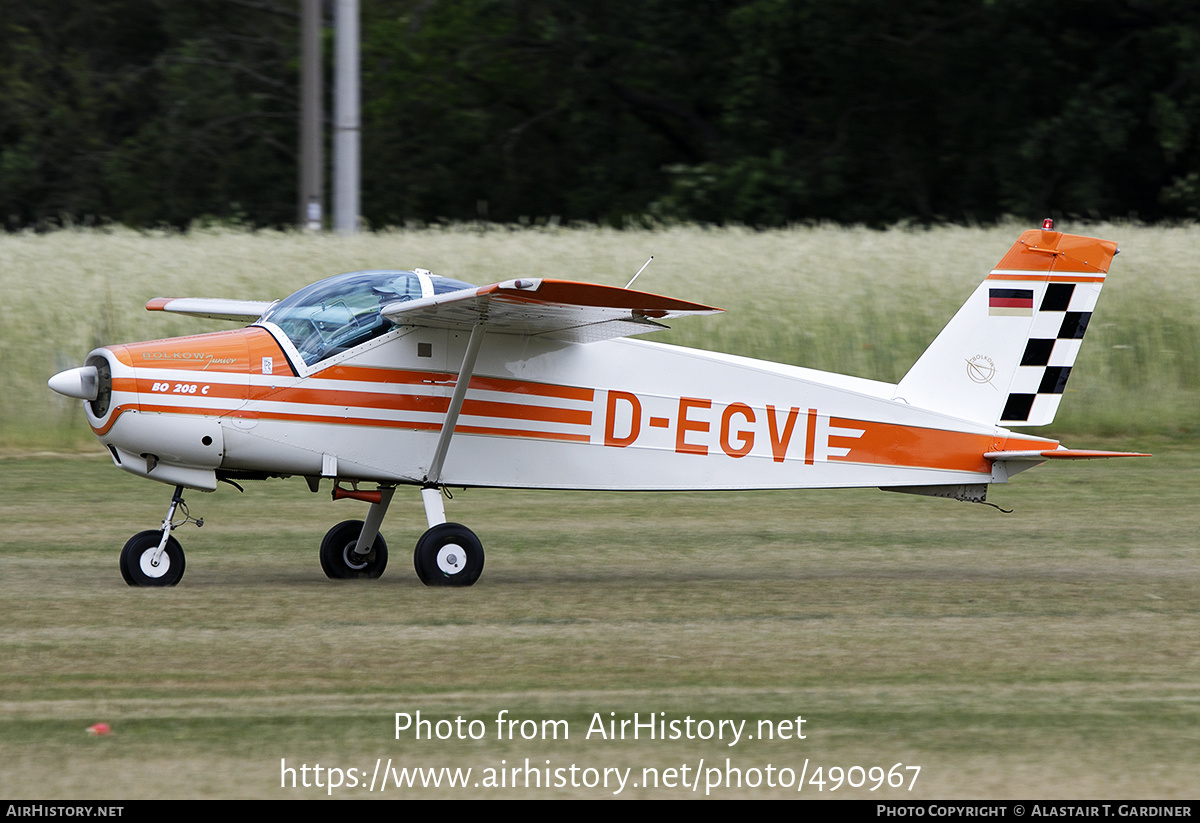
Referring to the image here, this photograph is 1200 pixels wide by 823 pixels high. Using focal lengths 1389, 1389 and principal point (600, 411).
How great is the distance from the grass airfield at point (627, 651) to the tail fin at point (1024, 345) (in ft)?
4.05

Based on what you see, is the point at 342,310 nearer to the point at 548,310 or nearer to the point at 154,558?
the point at 548,310

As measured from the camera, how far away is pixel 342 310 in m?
9.12

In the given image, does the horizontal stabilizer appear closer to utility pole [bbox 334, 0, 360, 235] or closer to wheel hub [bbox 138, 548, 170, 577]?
wheel hub [bbox 138, 548, 170, 577]

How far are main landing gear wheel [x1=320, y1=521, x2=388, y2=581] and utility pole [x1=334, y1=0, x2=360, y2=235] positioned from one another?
13.6 m

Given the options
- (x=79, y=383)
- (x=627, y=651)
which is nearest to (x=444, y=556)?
(x=627, y=651)

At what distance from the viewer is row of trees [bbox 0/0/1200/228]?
3566cm

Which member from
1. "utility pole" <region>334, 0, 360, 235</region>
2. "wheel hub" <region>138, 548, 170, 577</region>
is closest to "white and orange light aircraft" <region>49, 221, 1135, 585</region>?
"wheel hub" <region>138, 548, 170, 577</region>

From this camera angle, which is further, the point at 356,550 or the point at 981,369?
the point at 981,369

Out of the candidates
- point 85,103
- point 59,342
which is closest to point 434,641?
point 59,342

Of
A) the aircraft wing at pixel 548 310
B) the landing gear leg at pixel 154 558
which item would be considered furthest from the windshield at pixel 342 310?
the landing gear leg at pixel 154 558

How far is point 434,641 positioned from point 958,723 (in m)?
2.90

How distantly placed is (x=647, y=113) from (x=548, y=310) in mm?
32787

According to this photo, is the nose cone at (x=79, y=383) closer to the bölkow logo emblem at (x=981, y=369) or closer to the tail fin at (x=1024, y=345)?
the tail fin at (x=1024, y=345)

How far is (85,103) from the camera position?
1758 inches
